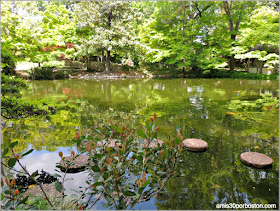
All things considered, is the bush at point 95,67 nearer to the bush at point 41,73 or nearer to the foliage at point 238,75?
the bush at point 41,73

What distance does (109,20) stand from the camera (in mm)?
18047

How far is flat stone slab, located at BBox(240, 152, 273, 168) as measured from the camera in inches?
132

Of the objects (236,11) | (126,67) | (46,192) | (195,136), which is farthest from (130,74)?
(46,192)

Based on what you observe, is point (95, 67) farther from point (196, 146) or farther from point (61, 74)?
point (196, 146)

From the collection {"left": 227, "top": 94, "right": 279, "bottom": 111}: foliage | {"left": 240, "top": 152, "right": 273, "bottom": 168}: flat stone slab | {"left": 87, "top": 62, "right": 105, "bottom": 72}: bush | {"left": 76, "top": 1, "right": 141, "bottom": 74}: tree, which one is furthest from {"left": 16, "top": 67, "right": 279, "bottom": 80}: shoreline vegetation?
{"left": 240, "top": 152, "right": 273, "bottom": 168}: flat stone slab

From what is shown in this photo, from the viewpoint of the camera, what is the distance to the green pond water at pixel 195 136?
8.92 ft

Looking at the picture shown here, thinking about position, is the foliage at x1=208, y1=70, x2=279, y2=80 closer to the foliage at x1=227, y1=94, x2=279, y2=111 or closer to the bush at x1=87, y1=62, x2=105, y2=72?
the foliage at x1=227, y1=94, x2=279, y2=111

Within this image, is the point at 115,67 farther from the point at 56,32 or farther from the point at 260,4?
the point at 260,4

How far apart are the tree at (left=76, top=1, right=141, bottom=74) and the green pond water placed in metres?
9.83

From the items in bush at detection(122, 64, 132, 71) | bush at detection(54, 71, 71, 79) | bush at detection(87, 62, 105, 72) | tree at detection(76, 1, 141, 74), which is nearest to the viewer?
tree at detection(76, 1, 141, 74)

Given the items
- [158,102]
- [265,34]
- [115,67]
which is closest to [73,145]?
[158,102]

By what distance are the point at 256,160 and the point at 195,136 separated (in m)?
1.49

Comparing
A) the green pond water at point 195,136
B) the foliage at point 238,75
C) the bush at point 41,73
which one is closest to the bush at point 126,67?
the bush at point 41,73

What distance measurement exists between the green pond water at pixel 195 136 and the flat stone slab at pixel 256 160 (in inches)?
3.4
